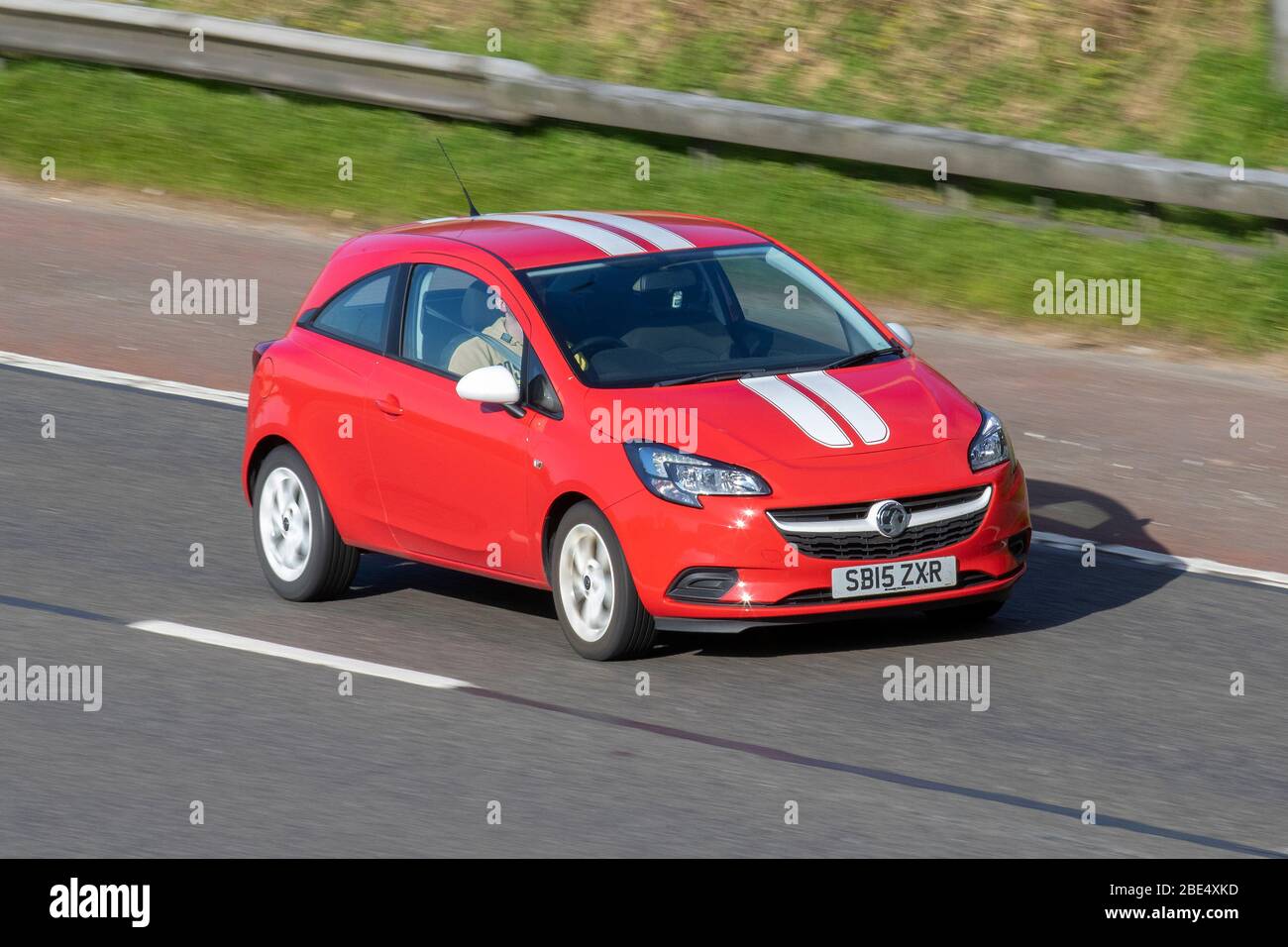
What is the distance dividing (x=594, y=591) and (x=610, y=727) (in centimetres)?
91

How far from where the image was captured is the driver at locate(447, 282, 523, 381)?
9.14m

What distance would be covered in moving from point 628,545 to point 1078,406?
565cm

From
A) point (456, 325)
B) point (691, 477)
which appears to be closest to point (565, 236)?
point (456, 325)

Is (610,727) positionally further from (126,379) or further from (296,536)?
(126,379)

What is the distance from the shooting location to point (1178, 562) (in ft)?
34.8

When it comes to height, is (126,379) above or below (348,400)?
below

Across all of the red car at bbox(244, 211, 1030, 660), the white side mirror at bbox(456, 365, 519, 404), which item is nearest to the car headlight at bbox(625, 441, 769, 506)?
the red car at bbox(244, 211, 1030, 660)

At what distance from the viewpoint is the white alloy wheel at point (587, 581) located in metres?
8.59

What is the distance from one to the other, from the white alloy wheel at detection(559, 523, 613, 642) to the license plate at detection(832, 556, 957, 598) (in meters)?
0.91

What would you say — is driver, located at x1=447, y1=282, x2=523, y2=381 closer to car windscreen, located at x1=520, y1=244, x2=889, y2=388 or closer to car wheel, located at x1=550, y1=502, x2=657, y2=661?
car windscreen, located at x1=520, y1=244, x2=889, y2=388

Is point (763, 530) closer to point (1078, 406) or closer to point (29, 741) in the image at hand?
point (29, 741)

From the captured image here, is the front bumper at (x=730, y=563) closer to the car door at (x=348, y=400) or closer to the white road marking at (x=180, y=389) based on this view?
the car door at (x=348, y=400)

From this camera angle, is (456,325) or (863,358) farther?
(456,325)
